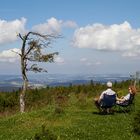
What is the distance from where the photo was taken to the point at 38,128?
67.7 feet

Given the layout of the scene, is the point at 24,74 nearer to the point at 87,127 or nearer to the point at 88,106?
the point at 88,106

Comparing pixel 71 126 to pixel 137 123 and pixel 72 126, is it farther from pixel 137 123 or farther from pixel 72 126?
pixel 137 123

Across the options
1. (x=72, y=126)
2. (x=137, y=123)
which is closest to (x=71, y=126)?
(x=72, y=126)

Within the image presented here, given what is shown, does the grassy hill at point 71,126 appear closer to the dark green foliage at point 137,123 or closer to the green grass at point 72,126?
the green grass at point 72,126

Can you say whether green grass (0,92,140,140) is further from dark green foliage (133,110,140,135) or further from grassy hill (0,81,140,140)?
dark green foliage (133,110,140,135)

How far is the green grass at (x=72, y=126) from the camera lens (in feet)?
60.6

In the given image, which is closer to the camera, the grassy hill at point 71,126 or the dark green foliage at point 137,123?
the dark green foliage at point 137,123

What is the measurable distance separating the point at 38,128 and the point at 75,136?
112 inches

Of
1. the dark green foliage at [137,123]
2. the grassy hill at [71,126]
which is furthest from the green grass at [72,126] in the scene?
the dark green foliage at [137,123]

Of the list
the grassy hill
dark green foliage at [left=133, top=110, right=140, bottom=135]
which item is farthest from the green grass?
dark green foliage at [left=133, top=110, right=140, bottom=135]

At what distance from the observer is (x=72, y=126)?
20766 millimetres

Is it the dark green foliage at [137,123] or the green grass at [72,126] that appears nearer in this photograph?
the dark green foliage at [137,123]

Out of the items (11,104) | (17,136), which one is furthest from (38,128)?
(11,104)

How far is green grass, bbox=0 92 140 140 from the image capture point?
18.5 meters
